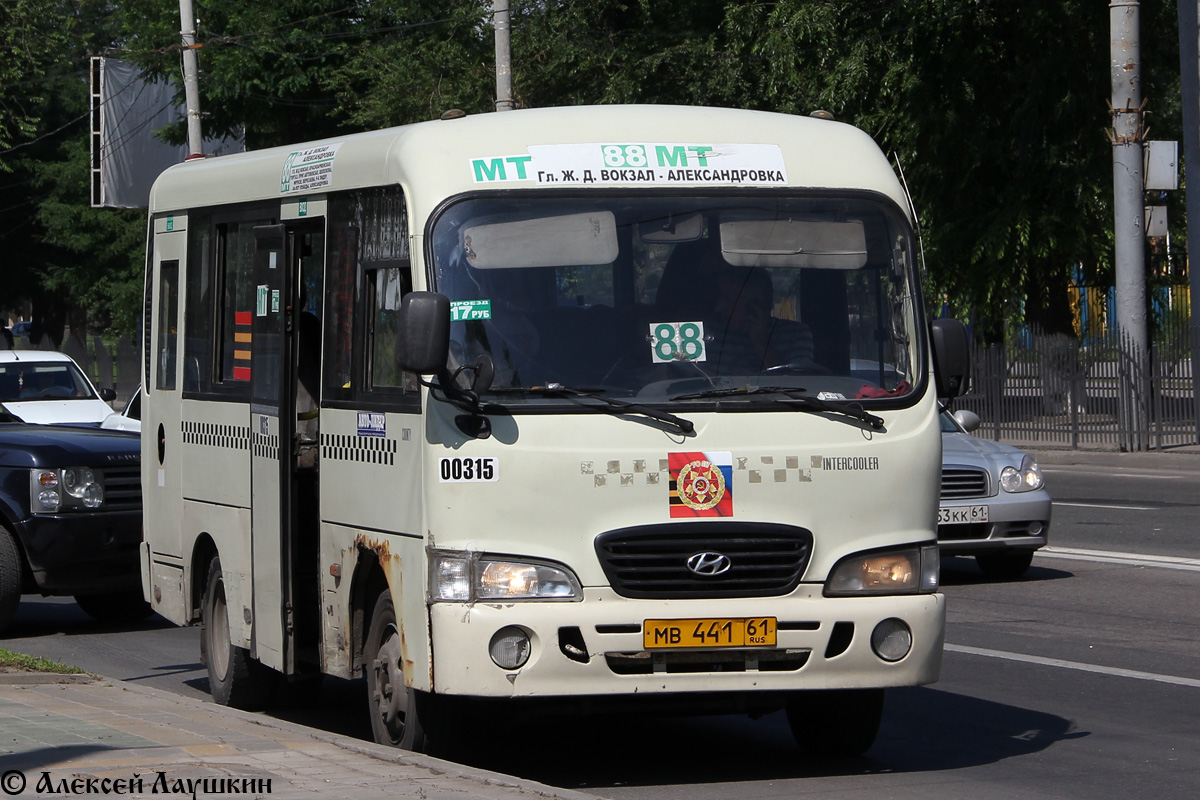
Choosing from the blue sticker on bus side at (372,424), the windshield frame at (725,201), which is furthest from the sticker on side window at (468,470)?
the blue sticker on bus side at (372,424)

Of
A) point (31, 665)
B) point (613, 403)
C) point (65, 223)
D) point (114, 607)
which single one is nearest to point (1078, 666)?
point (613, 403)

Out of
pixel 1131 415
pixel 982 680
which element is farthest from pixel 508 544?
pixel 1131 415

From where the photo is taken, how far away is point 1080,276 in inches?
1277

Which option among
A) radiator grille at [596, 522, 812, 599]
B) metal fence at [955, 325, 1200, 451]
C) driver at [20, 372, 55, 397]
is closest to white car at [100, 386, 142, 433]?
driver at [20, 372, 55, 397]

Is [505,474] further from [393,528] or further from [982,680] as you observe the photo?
[982,680]

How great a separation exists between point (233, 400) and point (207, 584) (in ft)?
3.64

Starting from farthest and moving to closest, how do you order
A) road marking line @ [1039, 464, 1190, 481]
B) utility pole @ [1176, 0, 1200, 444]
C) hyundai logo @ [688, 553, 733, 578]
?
utility pole @ [1176, 0, 1200, 444] < road marking line @ [1039, 464, 1190, 481] < hyundai logo @ [688, 553, 733, 578]

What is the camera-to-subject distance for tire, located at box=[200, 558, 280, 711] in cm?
914

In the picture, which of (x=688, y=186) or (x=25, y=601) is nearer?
(x=688, y=186)

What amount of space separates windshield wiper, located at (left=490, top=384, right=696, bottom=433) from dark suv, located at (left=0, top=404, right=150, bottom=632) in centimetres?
611

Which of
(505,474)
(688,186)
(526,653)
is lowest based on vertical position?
(526,653)

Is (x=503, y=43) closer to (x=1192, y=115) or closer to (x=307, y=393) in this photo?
(x=1192, y=115)

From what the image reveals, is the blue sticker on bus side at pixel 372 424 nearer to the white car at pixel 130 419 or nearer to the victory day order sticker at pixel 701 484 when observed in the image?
the victory day order sticker at pixel 701 484

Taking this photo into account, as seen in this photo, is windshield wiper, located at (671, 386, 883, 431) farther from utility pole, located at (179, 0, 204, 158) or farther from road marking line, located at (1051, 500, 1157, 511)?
utility pole, located at (179, 0, 204, 158)
